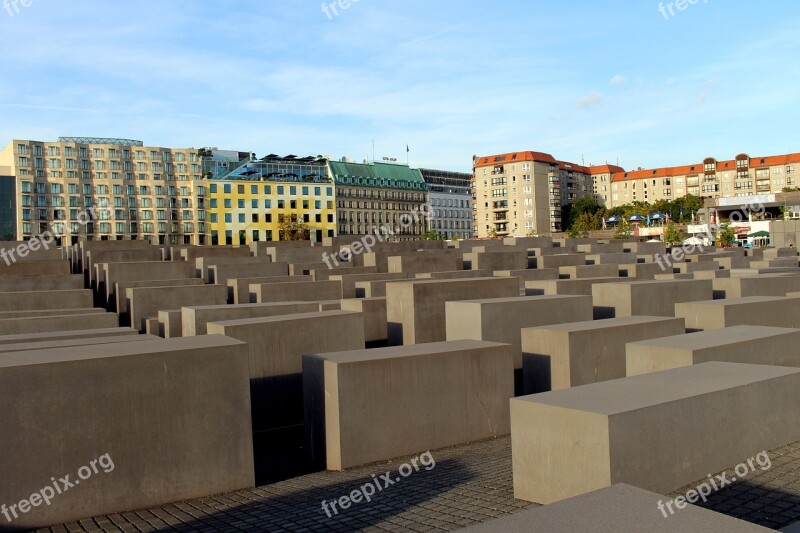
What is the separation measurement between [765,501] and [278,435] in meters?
7.36

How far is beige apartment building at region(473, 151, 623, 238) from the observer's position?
107438 millimetres

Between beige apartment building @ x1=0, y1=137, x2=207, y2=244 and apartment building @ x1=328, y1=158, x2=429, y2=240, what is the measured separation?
17456 millimetres

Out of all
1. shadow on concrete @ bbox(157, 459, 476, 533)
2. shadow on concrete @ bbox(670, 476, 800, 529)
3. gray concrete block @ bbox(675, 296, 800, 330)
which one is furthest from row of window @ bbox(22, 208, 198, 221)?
shadow on concrete @ bbox(670, 476, 800, 529)

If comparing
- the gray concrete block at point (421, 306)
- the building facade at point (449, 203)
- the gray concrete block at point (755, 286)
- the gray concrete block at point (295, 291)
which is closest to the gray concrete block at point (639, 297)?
the gray concrete block at point (755, 286)

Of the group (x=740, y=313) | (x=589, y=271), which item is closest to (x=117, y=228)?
(x=589, y=271)

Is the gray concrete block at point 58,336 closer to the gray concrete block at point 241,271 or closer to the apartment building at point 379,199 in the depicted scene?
the gray concrete block at point 241,271

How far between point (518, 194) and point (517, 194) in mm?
146

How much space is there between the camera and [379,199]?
96.8 metres

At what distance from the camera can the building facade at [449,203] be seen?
369 feet

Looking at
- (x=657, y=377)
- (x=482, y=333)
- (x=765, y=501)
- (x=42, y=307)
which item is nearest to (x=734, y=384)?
(x=657, y=377)

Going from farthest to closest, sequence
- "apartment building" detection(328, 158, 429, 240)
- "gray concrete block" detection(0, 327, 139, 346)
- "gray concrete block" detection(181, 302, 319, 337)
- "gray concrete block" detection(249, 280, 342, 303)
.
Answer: "apartment building" detection(328, 158, 429, 240), "gray concrete block" detection(249, 280, 342, 303), "gray concrete block" detection(181, 302, 319, 337), "gray concrete block" detection(0, 327, 139, 346)

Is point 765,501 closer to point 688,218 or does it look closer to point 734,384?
point 734,384

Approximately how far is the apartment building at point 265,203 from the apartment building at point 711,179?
Answer: 6396 cm

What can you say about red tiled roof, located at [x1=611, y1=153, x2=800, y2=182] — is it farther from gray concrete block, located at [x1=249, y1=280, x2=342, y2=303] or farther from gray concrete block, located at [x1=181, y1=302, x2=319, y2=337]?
gray concrete block, located at [x1=181, y1=302, x2=319, y2=337]
